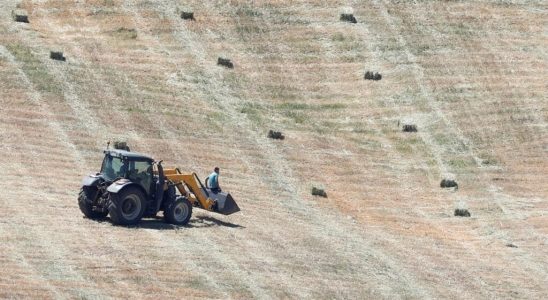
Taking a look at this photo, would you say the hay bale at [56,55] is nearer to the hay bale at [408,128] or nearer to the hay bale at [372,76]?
the hay bale at [372,76]

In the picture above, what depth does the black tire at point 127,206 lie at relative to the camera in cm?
3619

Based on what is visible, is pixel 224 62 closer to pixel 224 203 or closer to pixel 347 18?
pixel 347 18

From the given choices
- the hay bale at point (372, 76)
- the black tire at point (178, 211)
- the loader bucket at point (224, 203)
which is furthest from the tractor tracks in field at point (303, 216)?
the hay bale at point (372, 76)

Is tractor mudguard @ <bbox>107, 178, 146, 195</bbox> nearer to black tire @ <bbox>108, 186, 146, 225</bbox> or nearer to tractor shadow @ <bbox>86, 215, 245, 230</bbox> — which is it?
black tire @ <bbox>108, 186, 146, 225</bbox>

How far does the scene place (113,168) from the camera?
37.1m

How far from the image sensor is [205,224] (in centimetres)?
3884

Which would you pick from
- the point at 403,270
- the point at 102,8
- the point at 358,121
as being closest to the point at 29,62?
the point at 102,8

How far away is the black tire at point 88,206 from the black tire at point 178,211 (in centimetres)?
189

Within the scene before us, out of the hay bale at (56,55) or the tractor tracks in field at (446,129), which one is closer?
the tractor tracks in field at (446,129)

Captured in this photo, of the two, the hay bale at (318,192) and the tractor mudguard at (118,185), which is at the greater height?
the tractor mudguard at (118,185)

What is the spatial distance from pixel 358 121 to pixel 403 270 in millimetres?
17957

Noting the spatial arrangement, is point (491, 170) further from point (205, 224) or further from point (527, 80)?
point (205, 224)

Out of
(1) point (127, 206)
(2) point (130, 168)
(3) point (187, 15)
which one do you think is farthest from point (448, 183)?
(3) point (187, 15)

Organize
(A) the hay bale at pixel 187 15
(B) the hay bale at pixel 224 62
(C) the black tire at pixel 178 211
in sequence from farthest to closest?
(A) the hay bale at pixel 187 15
(B) the hay bale at pixel 224 62
(C) the black tire at pixel 178 211
